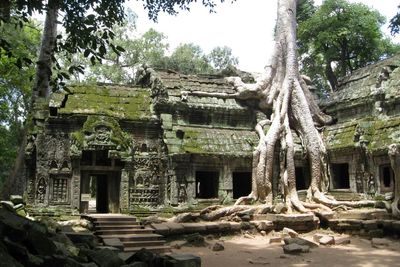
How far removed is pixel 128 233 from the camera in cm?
962

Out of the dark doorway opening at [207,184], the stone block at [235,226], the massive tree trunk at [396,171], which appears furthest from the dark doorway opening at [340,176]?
the stone block at [235,226]

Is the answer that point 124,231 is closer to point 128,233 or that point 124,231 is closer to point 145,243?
point 128,233

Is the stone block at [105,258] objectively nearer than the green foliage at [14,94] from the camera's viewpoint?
Yes

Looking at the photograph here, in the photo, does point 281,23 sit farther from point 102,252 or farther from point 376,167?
point 102,252

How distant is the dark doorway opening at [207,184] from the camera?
1403 cm

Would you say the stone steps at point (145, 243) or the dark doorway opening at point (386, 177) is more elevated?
the dark doorway opening at point (386, 177)

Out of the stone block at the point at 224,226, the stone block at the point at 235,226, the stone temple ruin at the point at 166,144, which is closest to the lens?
the stone block at the point at 224,226

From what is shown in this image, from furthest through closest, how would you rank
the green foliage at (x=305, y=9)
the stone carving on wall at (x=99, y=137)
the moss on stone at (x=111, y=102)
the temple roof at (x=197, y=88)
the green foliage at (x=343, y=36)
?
1. the green foliage at (x=305, y=9)
2. the green foliage at (x=343, y=36)
3. the temple roof at (x=197, y=88)
4. the moss on stone at (x=111, y=102)
5. the stone carving on wall at (x=99, y=137)

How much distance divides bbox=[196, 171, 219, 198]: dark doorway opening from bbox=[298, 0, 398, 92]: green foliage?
1175cm

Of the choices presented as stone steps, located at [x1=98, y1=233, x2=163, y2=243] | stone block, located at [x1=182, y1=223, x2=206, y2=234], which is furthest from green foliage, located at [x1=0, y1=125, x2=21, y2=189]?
stone block, located at [x1=182, y1=223, x2=206, y2=234]

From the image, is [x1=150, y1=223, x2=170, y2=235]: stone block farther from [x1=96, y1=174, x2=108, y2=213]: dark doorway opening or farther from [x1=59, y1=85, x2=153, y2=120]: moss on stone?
[x1=96, y1=174, x2=108, y2=213]: dark doorway opening

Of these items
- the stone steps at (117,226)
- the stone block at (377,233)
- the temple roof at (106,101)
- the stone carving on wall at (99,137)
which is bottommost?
the stone block at (377,233)

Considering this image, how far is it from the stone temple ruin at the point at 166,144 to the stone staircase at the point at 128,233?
85.0 inches

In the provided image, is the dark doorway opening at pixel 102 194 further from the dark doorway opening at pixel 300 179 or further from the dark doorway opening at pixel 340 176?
the dark doorway opening at pixel 340 176
